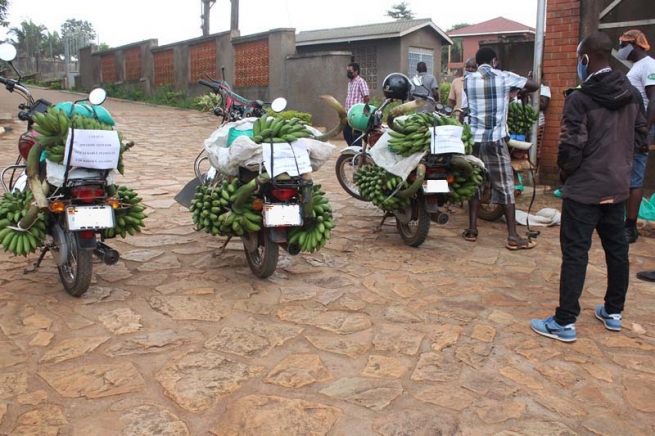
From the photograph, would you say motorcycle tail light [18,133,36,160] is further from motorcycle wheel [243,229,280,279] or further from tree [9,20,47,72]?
tree [9,20,47,72]

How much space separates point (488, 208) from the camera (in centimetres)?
726

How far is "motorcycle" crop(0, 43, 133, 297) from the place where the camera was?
427 centimetres

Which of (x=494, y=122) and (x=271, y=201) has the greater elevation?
(x=494, y=122)

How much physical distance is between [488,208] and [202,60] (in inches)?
581

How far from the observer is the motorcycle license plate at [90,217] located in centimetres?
421

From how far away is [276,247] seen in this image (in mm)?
4855

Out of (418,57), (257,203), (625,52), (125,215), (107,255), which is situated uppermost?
(418,57)

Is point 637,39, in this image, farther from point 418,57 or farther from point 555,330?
point 418,57

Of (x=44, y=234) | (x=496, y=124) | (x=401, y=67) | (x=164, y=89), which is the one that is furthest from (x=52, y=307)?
(x=401, y=67)

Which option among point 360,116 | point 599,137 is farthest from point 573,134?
point 360,116

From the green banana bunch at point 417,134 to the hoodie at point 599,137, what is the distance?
6.34 ft

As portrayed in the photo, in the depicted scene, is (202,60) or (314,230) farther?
(202,60)

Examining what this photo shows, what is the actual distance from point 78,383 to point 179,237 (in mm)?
3086

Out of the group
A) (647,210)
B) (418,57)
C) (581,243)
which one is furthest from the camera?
(418,57)
